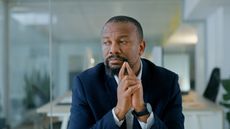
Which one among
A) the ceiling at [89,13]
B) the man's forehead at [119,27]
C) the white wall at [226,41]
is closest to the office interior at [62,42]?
the ceiling at [89,13]

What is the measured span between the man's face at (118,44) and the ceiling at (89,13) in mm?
4232

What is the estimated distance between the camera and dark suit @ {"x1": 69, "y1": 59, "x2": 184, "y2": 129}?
0.96 meters

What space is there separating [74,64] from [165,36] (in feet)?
4.87

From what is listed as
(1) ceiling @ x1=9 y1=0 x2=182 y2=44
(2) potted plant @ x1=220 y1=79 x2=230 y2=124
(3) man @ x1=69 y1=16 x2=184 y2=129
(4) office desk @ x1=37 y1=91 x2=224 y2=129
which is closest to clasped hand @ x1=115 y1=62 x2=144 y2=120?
(3) man @ x1=69 y1=16 x2=184 y2=129

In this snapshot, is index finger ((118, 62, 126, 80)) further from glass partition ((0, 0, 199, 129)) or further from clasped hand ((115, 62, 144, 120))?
glass partition ((0, 0, 199, 129))

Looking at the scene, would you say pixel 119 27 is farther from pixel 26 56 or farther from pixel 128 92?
pixel 26 56

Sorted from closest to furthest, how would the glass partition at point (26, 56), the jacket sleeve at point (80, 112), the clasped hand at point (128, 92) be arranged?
the clasped hand at point (128, 92), the jacket sleeve at point (80, 112), the glass partition at point (26, 56)

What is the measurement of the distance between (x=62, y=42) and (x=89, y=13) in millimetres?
621

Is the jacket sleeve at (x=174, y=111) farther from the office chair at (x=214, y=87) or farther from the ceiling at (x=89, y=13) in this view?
the ceiling at (x=89, y=13)

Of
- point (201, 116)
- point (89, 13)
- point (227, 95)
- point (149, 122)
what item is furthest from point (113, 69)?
point (89, 13)

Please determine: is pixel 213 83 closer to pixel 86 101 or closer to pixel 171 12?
pixel 171 12

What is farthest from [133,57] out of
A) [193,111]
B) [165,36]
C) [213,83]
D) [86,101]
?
[165,36]

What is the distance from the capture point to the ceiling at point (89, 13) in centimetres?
517

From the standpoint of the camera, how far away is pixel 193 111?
3.37 metres
